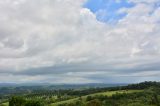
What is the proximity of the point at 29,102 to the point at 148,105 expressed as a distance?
7983 cm

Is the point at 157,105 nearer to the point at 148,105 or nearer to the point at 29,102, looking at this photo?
the point at 148,105

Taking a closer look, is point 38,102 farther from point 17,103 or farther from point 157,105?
point 157,105

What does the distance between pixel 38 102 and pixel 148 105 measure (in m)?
75.9

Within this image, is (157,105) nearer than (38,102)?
No

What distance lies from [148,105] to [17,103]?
82.7 metres

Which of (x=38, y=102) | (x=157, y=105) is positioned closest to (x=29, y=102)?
(x=38, y=102)

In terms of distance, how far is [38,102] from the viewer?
6137 inches

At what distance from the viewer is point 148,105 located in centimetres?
19950

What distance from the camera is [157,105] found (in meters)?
191

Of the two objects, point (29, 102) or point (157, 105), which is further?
point (157, 105)

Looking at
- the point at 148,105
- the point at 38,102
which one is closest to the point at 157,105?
the point at 148,105

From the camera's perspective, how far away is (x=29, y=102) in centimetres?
15488

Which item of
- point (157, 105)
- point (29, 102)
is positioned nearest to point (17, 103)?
point (29, 102)
